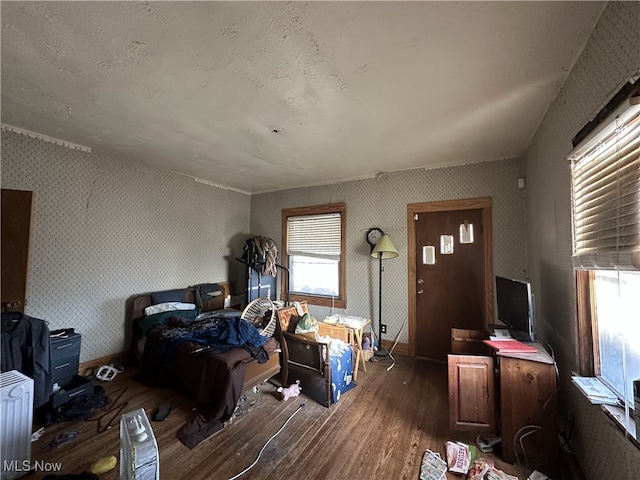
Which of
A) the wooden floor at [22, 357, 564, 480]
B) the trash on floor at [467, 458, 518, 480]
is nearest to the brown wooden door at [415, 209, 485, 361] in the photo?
the wooden floor at [22, 357, 564, 480]

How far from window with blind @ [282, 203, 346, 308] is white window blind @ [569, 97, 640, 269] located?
2781 mm

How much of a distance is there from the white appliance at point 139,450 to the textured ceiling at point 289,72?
2.03 m

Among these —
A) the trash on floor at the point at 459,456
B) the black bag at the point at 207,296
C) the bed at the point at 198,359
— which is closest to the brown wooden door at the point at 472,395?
the trash on floor at the point at 459,456

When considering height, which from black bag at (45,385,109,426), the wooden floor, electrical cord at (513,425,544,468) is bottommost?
the wooden floor

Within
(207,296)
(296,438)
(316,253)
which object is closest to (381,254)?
(316,253)

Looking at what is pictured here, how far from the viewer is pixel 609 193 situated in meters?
1.24

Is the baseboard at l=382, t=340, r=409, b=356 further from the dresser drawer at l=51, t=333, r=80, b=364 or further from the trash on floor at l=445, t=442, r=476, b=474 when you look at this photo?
the dresser drawer at l=51, t=333, r=80, b=364

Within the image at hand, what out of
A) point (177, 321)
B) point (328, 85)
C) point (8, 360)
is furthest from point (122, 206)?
point (328, 85)

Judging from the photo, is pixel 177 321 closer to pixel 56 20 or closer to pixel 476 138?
pixel 56 20

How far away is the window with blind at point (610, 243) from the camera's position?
1083mm

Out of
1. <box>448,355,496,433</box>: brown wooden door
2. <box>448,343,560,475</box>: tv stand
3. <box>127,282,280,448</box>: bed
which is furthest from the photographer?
<box>127,282,280,448</box>: bed

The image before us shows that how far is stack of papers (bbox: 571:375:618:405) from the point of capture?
125 centimetres

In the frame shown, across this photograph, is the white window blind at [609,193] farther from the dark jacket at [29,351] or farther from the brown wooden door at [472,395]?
the dark jacket at [29,351]

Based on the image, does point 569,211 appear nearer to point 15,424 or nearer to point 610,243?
point 610,243
